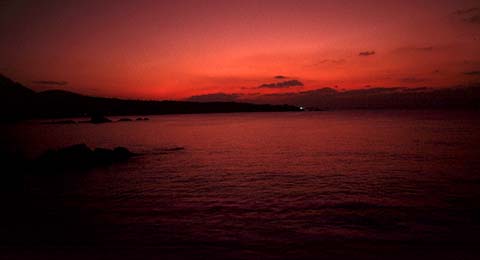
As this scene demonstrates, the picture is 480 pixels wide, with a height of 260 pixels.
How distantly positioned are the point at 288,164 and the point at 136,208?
48.9 feet

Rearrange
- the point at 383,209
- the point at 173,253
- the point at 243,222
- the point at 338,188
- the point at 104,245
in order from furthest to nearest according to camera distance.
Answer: the point at 338,188 → the point at 383,209 → the point at 243,222 → the point at 104,245 → the point at 173,253

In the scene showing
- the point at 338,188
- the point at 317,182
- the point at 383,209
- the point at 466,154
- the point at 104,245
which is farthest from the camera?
the point at 466,154

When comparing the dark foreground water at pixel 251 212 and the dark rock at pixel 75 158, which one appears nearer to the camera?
the dark foreground water at pixel 251 212

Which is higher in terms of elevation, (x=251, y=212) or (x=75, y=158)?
(x=75, y=158)

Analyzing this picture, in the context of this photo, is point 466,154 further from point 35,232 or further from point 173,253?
point 35,232

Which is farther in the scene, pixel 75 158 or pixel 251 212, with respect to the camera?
pixel 75 158

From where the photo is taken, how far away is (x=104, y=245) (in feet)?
37.2

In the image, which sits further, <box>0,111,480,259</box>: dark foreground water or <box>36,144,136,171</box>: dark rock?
<box>36,144,136,171</box>: dark rock

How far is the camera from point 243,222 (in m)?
13.5

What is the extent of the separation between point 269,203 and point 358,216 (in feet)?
12.9

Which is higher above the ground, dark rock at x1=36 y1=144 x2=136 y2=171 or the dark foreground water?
dark rock at x1=36 y1=144 x2=136 y2=171

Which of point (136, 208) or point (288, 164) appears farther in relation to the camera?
point (288, 164)

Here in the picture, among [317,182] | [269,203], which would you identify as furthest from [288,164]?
[269,203]

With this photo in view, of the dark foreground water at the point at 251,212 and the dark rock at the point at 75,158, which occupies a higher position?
the dark rock at the point at 75,158
